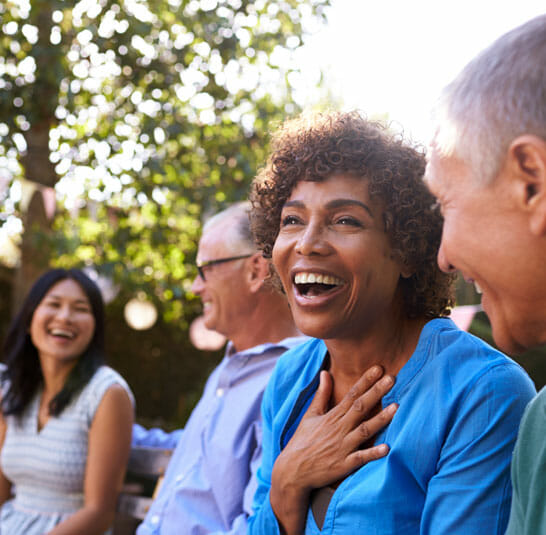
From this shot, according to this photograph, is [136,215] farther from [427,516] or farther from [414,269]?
[427,516]

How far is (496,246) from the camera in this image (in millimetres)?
1031

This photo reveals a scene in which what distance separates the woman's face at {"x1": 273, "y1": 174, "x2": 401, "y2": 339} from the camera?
1.74m

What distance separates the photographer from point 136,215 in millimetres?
6770

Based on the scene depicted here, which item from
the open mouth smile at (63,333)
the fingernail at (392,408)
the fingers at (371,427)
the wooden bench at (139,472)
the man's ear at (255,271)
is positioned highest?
the man's ear at (255,271)

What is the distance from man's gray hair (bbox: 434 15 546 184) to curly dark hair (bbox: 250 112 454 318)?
703mm

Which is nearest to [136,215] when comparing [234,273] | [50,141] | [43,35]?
[50,141]

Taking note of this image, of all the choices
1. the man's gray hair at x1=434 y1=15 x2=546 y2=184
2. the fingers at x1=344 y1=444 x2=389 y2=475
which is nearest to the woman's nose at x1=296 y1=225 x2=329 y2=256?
the fingers at x1=344 y1=444 x2=389 y2=475

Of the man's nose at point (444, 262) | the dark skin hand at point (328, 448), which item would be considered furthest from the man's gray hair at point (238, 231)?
the man's nose at point (444, 262)

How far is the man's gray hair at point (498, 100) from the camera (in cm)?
96

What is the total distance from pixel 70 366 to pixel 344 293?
265 cm

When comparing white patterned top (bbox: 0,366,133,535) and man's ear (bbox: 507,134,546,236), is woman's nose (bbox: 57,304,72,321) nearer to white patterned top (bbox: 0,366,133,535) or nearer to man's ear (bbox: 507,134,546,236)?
white patterned top (bbox: 0,366,133,535)

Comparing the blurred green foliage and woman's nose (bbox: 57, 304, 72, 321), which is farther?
the blurred green foliage

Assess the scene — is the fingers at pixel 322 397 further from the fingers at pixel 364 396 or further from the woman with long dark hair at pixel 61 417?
the woman with long dark hair at pixel 61 417

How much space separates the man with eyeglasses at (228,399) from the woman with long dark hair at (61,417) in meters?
0.65
